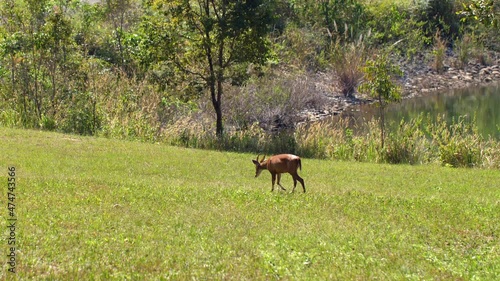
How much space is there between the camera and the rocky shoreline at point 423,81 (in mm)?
38719

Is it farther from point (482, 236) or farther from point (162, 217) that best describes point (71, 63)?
point (482, 236)

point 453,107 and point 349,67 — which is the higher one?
point 349,67

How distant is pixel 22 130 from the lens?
876 inches

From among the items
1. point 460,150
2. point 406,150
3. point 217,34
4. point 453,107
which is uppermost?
point 217,34

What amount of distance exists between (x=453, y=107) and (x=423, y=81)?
29.5ft

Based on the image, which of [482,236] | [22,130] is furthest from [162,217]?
[22,130]

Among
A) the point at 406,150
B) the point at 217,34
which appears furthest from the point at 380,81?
the point at 217,34

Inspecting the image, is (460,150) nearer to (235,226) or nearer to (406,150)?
(406,150)

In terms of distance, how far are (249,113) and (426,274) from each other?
75.6 feet

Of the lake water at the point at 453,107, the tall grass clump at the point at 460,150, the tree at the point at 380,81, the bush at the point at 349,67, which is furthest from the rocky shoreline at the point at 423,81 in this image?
the tall grass clump at the point at 460,150

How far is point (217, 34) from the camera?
78.1 feet

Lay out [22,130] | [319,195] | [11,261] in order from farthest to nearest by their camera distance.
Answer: [22,130], [319,195], [11,261]

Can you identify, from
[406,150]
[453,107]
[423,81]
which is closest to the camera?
[406,150]

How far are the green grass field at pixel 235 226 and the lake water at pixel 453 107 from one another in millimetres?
17216
